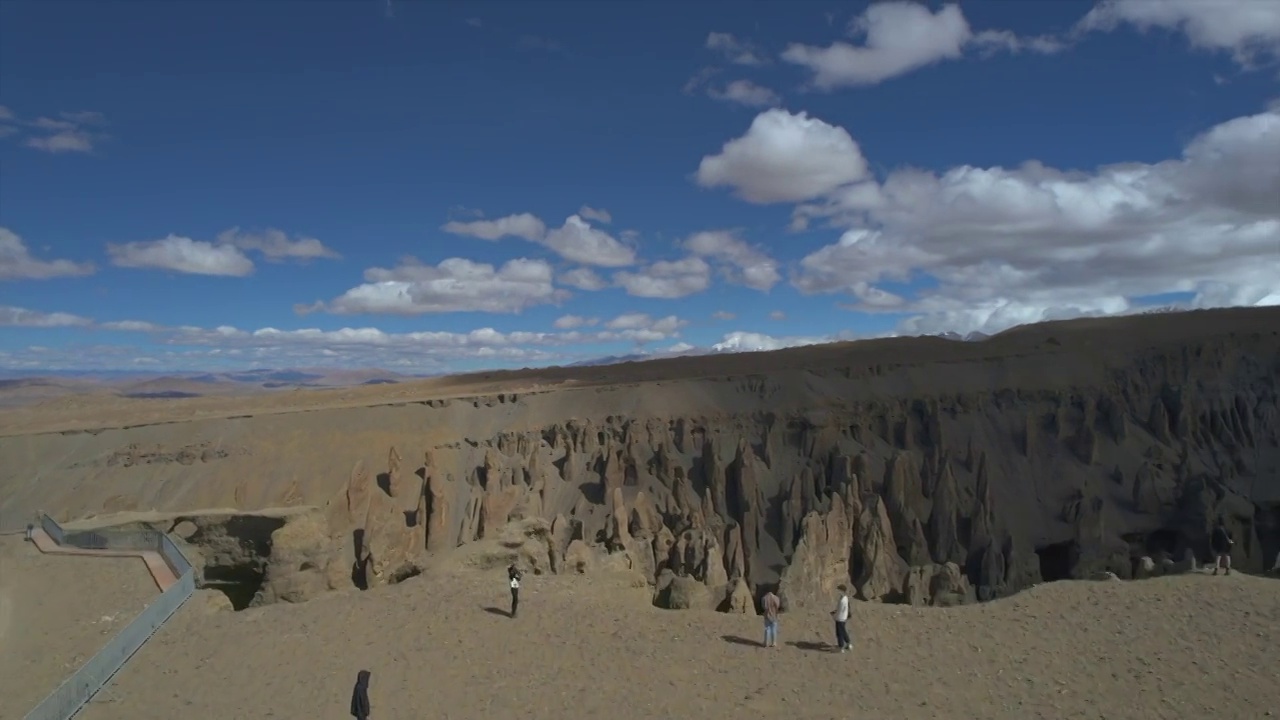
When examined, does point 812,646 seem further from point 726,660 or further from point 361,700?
point 361,700

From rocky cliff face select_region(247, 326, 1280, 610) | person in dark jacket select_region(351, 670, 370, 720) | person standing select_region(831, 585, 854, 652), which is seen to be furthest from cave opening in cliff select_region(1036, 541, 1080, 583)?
person in dark jacket select_region(351, 670, 370, 720)

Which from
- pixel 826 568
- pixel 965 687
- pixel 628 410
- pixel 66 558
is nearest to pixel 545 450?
pixel 628 410

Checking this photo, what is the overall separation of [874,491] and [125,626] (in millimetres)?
24952

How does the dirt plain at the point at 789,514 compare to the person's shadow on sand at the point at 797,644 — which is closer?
the dirt plain at the point at 789,514

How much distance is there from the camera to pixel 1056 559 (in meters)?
32.3

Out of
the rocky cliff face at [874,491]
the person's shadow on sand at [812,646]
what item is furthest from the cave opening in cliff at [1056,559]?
the person's shadow on sand at [812,646]

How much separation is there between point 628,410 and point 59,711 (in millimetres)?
26261

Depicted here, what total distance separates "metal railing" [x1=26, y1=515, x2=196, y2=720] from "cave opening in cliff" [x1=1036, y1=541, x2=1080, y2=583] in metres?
29.2

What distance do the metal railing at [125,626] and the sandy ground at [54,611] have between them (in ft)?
2.46

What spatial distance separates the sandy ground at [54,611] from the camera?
14.4 metres

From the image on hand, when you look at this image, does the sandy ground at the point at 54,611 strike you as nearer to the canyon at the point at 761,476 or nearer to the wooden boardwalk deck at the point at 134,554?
the wooden boardwalk deck at the point at 134,554

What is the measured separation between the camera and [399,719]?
12.6 m

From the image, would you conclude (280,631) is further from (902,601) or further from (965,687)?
(902,601)

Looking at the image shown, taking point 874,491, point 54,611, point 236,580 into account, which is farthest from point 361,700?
point 874,491
